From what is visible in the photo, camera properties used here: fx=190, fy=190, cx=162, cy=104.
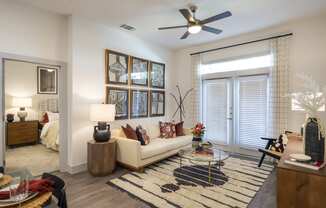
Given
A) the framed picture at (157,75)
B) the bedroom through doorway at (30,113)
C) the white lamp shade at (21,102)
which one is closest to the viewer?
the bedroom through doorway at (30,113)

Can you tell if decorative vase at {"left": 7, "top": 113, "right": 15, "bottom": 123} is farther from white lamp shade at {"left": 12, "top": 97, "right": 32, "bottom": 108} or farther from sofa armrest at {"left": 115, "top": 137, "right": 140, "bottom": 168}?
sofa armrest at {"left": 115, "top": 137, "right": 140, "bottom": 168}

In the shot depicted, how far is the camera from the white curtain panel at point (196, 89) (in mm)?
5491

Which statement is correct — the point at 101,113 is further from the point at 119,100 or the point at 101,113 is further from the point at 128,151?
the point at 119,100

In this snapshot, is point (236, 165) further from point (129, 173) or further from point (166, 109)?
point (166, 109)

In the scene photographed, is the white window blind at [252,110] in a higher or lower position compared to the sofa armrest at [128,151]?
higher

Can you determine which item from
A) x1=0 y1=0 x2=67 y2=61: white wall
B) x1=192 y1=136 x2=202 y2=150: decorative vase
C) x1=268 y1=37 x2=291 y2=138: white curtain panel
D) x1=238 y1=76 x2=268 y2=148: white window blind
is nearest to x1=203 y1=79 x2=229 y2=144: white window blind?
x1=238 y1=76 x2=268 y2=148: white window blind

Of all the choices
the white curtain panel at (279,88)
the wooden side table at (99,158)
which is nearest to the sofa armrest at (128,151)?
the wooden side table at (99,158)

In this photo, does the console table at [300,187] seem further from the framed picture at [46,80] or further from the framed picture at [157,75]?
the framed picture at [46,80]

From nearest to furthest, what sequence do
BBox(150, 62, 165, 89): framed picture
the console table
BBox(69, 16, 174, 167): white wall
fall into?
1. the console table
2. BBox(69, 16, 174, 167): white wall
3. BBox(150, 62, 165, 89): framed picture

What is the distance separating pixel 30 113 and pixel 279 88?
259 inches

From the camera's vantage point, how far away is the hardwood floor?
8.14ft

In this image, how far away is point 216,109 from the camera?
17.2ft

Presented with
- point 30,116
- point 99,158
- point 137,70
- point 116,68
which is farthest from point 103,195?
point 30,116

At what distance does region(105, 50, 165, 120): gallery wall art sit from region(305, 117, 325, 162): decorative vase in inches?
140
